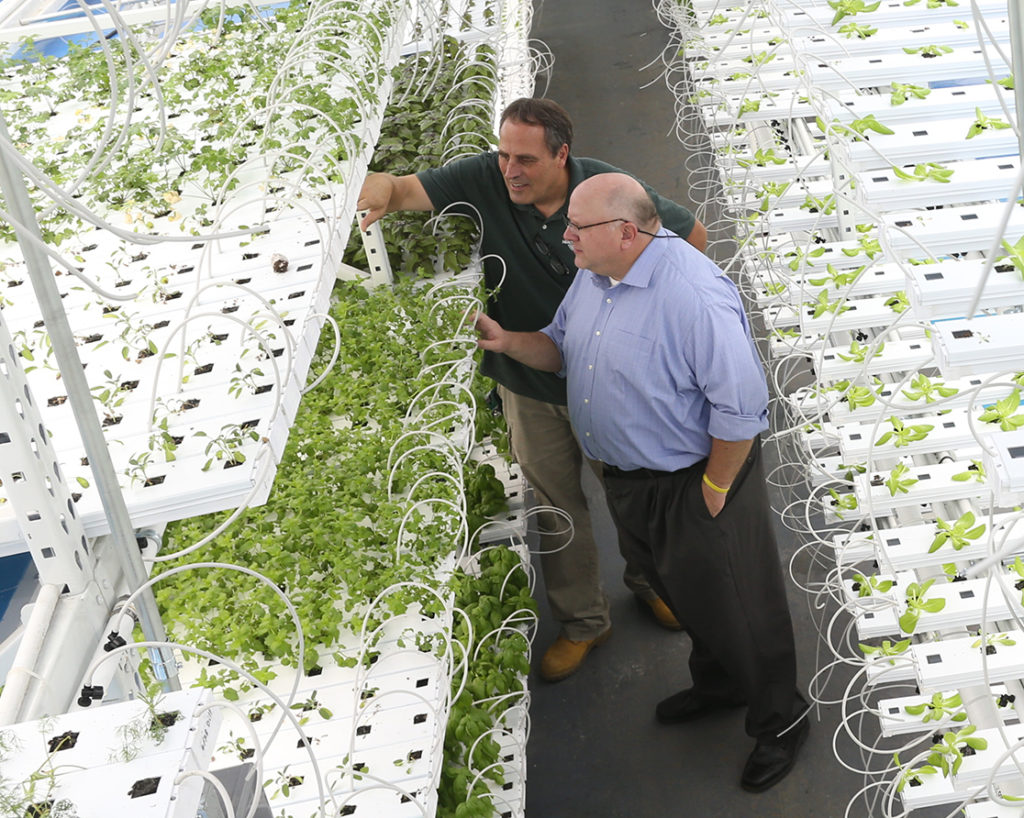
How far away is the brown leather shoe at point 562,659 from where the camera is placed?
406 centimetres

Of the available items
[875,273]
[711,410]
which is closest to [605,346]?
[711,410]

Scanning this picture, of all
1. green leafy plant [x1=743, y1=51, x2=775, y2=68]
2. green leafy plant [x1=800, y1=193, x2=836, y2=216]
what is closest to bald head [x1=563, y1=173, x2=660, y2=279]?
green leafy plant [x1=800, y1=193, x2=836, y2=216]

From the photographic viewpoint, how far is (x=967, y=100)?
7.40 feet

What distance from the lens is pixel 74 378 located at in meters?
1.32

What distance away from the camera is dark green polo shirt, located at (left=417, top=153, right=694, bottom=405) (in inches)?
136

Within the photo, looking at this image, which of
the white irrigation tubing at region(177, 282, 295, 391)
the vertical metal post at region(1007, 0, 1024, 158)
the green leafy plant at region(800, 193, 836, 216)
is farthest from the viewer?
the green leafy plant at region(800, 193, 836, 216)

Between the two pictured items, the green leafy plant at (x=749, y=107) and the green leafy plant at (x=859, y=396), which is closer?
the green leafy plant at (x=859, y=396)

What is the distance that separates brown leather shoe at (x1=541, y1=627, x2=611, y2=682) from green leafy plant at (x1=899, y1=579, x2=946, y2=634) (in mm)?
1895

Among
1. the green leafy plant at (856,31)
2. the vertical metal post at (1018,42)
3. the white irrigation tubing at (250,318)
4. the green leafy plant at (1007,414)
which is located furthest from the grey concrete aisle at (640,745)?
the vertical metal post at (1018,42)

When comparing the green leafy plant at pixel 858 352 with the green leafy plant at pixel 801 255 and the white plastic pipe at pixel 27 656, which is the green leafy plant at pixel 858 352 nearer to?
the green leafy plant at pixel 801 255

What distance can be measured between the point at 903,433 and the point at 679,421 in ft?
2.35

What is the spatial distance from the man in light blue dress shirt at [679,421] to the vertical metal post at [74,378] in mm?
1796

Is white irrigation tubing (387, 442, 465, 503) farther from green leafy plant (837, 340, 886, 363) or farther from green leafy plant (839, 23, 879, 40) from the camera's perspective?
green leafy plant (839, 23, 879, 40)

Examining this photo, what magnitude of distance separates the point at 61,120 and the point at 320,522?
1.58 meters
